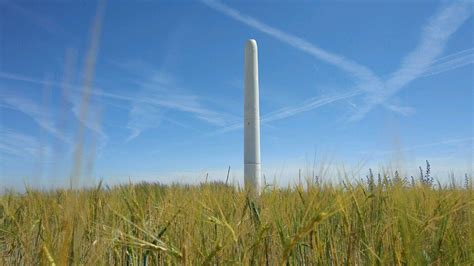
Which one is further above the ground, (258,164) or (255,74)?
(255,74)

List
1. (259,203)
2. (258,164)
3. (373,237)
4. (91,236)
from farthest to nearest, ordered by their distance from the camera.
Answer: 1. (258,164)
2. (259,203)
3. (91,236)
4. (373,237)

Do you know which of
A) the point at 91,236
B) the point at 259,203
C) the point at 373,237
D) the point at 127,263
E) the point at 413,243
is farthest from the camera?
the point at 259,203

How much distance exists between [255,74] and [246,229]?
12.6 ft

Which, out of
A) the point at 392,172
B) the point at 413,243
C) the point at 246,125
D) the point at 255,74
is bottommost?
the point at 413,243

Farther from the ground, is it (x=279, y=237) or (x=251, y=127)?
(x=251, y=127)

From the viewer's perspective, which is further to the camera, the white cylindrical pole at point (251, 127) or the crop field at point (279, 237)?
the white cylindrical pole at point (251, 127)

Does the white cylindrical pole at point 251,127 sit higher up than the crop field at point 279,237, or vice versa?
the white cylindrical pole at point 251,127

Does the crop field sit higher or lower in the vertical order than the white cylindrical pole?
lower

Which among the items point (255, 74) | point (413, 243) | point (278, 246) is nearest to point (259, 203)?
point (278, 246)

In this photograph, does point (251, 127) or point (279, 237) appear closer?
point (279, 237)

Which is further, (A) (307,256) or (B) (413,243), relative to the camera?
(A) (307,256)

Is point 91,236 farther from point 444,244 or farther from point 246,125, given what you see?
point 246,125

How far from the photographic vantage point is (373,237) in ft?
5.10

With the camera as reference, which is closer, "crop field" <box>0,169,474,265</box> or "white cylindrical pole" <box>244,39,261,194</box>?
"crop field" <box>0,169,474,265</box>
